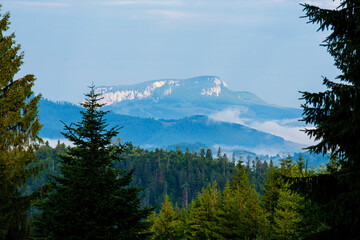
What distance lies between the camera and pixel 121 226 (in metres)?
15.7

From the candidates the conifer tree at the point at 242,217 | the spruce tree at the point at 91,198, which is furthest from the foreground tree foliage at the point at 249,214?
the spruce tree at the point at 91,198

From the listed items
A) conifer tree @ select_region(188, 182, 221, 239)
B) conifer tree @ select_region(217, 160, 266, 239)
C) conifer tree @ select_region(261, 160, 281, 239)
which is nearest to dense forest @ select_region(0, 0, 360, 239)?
conifer tree @ select_region(217, 160, 266, 239)

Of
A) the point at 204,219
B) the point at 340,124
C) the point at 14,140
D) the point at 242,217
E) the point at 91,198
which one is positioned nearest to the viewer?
the point at 340,124

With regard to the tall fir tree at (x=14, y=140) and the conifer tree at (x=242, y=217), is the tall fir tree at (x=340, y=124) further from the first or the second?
the conifer tree at (x=242, y=217)

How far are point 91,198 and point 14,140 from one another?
5213mm

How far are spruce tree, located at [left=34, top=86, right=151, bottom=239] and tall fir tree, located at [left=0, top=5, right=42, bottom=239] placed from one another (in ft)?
8.90

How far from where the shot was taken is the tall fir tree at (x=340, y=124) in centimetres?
961

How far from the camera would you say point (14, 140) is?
59.7 feet

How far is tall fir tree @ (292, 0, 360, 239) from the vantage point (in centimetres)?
961

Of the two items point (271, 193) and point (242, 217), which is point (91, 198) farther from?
point (271, 193)

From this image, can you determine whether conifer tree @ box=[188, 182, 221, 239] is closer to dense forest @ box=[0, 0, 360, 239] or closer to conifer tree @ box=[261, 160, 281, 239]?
conifer tree @ box=[261, 160, 281, 239]

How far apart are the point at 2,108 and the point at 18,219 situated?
475 cm

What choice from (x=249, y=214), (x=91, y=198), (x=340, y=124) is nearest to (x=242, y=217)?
(x=249, y=214)

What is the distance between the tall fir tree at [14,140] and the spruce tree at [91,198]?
2712mm
